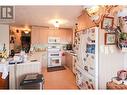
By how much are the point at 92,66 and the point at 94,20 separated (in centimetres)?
72

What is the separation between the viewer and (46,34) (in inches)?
193

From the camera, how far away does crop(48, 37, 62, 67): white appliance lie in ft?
16.0

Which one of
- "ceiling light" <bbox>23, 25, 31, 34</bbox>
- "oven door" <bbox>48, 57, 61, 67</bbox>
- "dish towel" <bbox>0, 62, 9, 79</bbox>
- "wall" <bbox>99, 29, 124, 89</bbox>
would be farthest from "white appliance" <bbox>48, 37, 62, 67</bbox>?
"wall" <bbox>99, 29, 124, 89</bbox>

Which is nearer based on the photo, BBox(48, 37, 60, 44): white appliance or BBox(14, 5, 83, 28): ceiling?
BBox(14, 5, 83, 28): ceiling

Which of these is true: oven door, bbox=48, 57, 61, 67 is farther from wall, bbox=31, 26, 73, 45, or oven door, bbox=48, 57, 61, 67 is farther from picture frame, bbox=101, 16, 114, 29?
picture frame, bbox=101, 16, 114, 29

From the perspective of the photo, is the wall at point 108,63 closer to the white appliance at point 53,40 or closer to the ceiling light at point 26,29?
the ceiling light at point 26,29

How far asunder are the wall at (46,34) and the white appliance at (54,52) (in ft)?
0.57

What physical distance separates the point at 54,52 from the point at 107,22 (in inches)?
123

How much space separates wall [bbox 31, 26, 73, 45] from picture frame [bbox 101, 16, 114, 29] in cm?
272

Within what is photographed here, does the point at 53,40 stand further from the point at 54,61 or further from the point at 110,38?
the point at 110,38

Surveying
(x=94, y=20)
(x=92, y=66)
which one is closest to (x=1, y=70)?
(x=92, y=66)

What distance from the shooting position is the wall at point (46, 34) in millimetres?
4625

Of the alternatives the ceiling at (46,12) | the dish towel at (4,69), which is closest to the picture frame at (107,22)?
the ceiling at (46,12)
